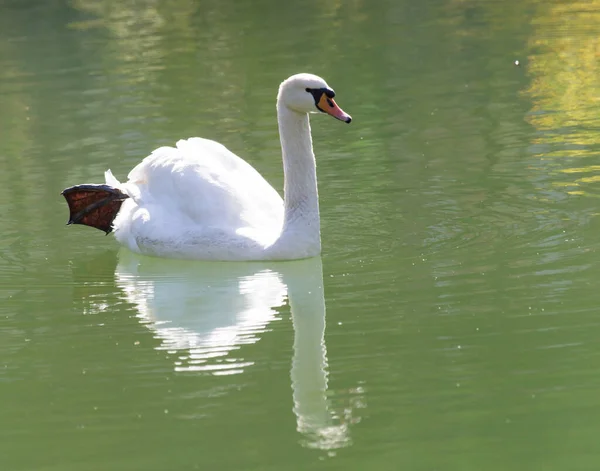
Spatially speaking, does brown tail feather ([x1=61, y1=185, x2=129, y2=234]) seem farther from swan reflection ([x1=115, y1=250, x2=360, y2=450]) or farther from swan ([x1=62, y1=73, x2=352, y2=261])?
swan reflection ([x1=115, y1=250, x2=360, y2=450])

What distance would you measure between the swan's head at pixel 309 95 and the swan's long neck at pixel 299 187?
0.12 m

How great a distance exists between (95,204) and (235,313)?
259cm

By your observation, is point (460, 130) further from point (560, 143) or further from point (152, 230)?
point (152, 230)

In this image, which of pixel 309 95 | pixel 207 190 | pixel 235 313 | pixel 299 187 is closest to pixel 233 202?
pixel 207 190

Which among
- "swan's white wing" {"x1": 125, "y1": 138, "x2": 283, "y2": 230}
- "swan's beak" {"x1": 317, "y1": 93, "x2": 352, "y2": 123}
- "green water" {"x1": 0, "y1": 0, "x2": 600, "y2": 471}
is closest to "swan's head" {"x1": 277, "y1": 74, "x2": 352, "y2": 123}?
"swan's beak" {"x1": 317, "y1": 93, "x2": 352, "y2": 123}

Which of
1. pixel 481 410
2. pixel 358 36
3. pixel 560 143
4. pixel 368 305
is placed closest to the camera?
pixel 481 410

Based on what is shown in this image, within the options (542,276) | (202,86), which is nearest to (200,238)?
(542,276)

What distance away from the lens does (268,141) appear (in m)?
13.7

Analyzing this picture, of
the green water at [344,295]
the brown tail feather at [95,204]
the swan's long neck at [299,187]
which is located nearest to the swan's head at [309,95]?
the swan's long neck at [299,187]

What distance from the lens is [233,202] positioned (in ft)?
32.0

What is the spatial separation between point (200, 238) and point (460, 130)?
446cm

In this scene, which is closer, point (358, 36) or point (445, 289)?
point (445, 289)

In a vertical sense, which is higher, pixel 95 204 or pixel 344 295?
pixel 95 204

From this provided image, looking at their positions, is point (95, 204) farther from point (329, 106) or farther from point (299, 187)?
point (329, 106)
